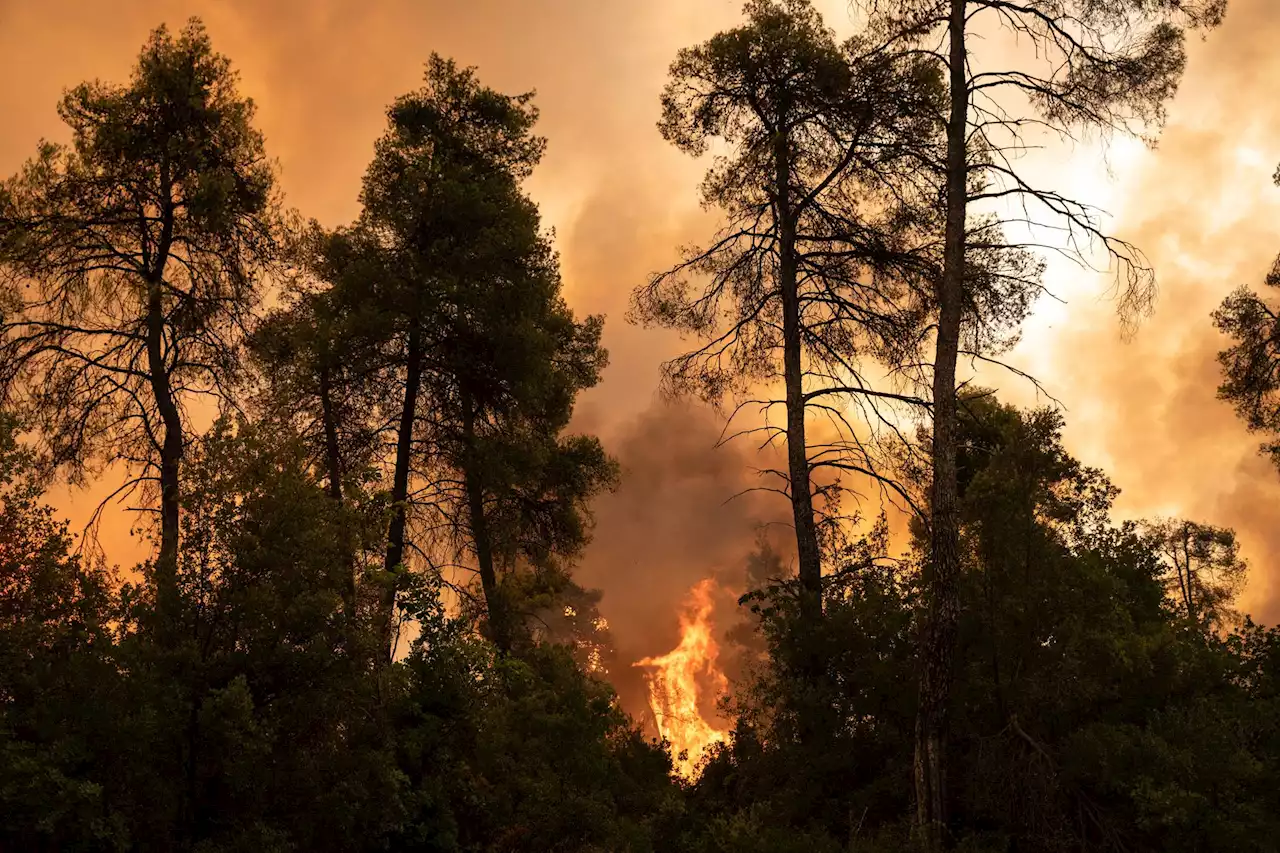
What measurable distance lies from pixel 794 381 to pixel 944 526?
4563 millimetres

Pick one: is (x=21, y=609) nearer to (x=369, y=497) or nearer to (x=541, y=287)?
(x=369, y=497)

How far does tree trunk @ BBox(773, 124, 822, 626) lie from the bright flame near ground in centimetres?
2850

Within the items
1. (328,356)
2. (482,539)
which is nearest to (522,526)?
(482,539)

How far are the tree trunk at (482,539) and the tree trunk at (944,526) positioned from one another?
28.6 feet

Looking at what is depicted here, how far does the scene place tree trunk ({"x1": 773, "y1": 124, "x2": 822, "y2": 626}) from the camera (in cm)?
1479

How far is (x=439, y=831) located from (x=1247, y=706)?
9.69 metres

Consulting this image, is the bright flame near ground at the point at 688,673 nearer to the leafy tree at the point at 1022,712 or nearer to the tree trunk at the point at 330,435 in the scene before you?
the tree trunk at the point at 330,435

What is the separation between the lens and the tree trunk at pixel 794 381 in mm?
14789

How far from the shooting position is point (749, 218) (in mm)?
15961

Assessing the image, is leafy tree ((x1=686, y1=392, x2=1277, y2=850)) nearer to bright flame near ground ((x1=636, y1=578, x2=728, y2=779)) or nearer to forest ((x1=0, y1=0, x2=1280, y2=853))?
forest ((x1=0, y1=0, x2=1280, y2=853))

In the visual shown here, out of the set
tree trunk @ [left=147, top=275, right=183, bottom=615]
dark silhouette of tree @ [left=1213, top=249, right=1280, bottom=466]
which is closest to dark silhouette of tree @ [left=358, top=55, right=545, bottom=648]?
tree trunk @ [left=147, top=275, right=183, bottom=615]

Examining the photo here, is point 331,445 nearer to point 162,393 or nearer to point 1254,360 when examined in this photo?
point 162,393

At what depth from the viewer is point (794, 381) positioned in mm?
15453

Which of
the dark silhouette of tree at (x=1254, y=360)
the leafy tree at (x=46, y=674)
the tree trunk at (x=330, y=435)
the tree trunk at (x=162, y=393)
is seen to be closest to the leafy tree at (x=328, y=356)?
the tree trunk at (x=330, y=435)
